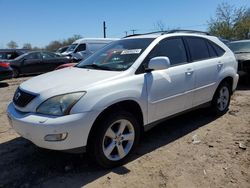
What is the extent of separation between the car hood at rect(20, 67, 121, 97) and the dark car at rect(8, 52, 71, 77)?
466 inches

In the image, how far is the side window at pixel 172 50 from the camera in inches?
180

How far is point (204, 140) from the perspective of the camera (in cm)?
478

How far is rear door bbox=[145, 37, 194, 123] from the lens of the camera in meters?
4.25

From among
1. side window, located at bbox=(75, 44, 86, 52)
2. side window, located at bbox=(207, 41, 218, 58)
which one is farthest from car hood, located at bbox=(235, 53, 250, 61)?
side window, located at bbox=(75, 44, 86, 52)

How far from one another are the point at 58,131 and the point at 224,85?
377 cm

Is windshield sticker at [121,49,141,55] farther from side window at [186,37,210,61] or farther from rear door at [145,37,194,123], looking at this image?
side window at [186,37,210,61]

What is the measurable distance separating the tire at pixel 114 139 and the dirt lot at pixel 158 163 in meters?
0.15

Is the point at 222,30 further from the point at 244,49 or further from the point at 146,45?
the point at 146,45

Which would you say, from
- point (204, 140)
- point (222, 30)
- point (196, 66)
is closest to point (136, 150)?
point (204, 140)

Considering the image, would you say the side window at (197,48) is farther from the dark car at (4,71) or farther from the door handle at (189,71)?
the dark car at (4,71)

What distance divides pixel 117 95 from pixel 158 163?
109cm

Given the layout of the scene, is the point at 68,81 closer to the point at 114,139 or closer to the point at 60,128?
the point at 60,128

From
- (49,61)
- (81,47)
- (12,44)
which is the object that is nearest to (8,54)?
(49,61)

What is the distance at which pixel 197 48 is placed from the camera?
17.6 ft
